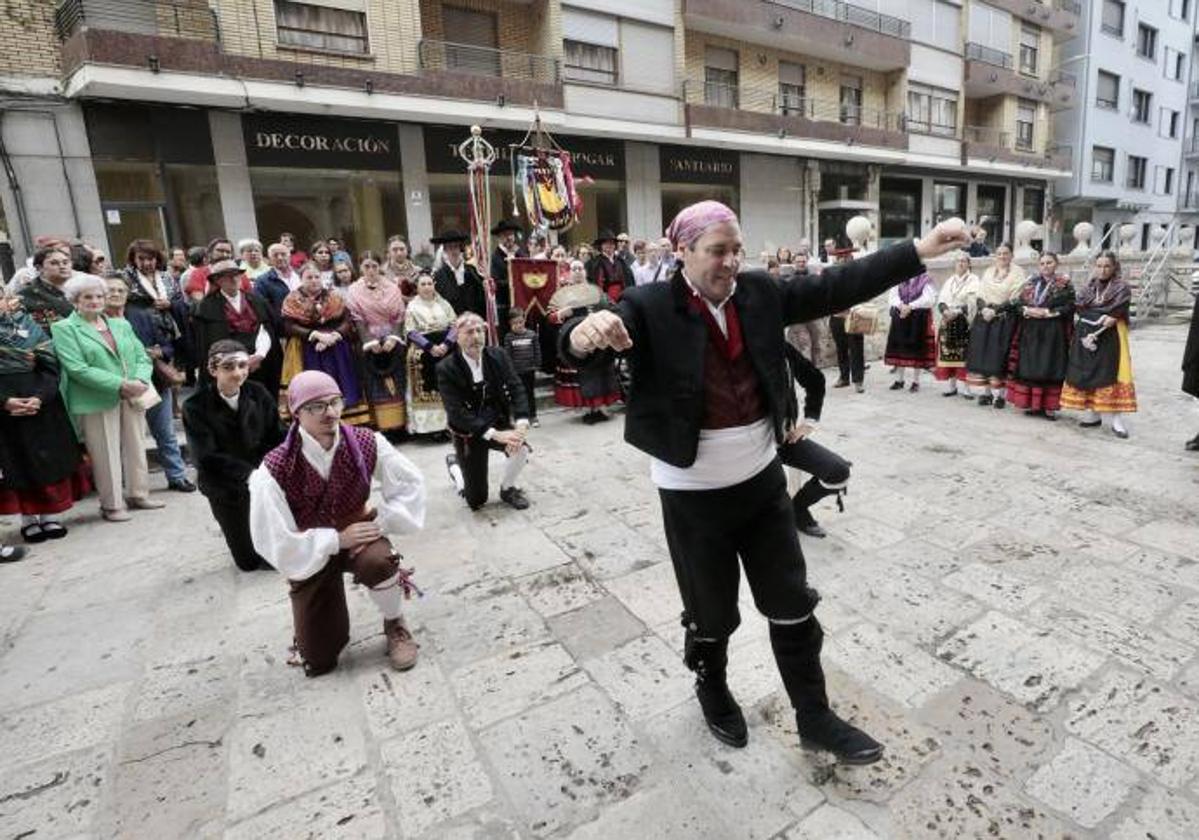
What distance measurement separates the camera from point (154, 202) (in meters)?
11.6

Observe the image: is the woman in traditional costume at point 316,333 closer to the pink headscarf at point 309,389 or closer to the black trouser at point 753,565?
the pink headscarf at point 309,389

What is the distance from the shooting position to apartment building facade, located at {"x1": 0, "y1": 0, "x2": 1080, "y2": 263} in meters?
10.8

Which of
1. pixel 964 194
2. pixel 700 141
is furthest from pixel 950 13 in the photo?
pixel 700 141

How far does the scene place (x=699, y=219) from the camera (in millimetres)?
2146

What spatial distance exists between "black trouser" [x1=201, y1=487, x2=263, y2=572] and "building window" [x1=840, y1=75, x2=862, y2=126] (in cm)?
2220

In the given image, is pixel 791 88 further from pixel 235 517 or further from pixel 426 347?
pixel 235 517

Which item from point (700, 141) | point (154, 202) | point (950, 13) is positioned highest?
point (950, 13)

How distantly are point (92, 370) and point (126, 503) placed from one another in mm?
1251

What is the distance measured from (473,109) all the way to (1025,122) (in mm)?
24360

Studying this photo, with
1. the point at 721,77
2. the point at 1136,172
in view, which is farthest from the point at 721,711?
the point at 1136,172

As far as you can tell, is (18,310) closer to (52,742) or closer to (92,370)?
(92,370)

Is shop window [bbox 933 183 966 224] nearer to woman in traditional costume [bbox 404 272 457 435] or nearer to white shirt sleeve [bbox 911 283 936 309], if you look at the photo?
white shirt sleeve [bbox 911 283 936 309]

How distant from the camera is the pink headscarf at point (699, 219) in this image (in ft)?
6.95

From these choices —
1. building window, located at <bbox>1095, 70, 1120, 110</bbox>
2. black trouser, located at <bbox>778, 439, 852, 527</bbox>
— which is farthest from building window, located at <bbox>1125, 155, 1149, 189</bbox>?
black trouser, located at <bbox>778, 439, 852, 527</bbox>
